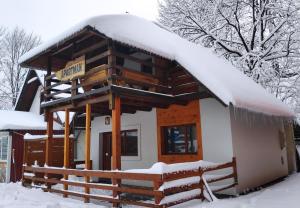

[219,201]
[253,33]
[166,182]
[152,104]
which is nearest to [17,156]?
[152,104]

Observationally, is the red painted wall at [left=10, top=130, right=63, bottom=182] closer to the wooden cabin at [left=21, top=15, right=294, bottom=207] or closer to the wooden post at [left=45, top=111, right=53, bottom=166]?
the wooden cabin at [left=21, top=15, right=294, bottom=207]

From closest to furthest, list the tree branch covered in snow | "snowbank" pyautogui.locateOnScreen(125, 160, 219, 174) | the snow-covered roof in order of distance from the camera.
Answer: "snowbank" pyautogui.locateOnScreen(125, 160, 219, 174) → the snow-covered roof → the tree branch covered in snow

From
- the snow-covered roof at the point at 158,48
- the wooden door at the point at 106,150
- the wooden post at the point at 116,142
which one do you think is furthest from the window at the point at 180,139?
the wooden door at the point at 106,150

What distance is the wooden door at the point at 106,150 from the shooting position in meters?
14.0

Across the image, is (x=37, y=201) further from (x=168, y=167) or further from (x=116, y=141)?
(x=168, y=167)

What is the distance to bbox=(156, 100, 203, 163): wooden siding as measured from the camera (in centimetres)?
1048

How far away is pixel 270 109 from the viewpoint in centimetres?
1148

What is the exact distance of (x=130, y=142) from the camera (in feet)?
41.8

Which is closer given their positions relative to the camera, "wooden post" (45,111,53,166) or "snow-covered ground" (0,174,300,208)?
"snow-covered ground" (0,174,300,208)

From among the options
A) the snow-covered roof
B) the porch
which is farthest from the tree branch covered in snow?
the porch

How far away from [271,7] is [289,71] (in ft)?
12.3

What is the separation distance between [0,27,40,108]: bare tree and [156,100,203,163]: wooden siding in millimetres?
19547

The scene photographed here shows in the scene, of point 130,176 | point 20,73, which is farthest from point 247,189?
point 20,73

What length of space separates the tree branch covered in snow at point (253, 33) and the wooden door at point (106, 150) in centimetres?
819
